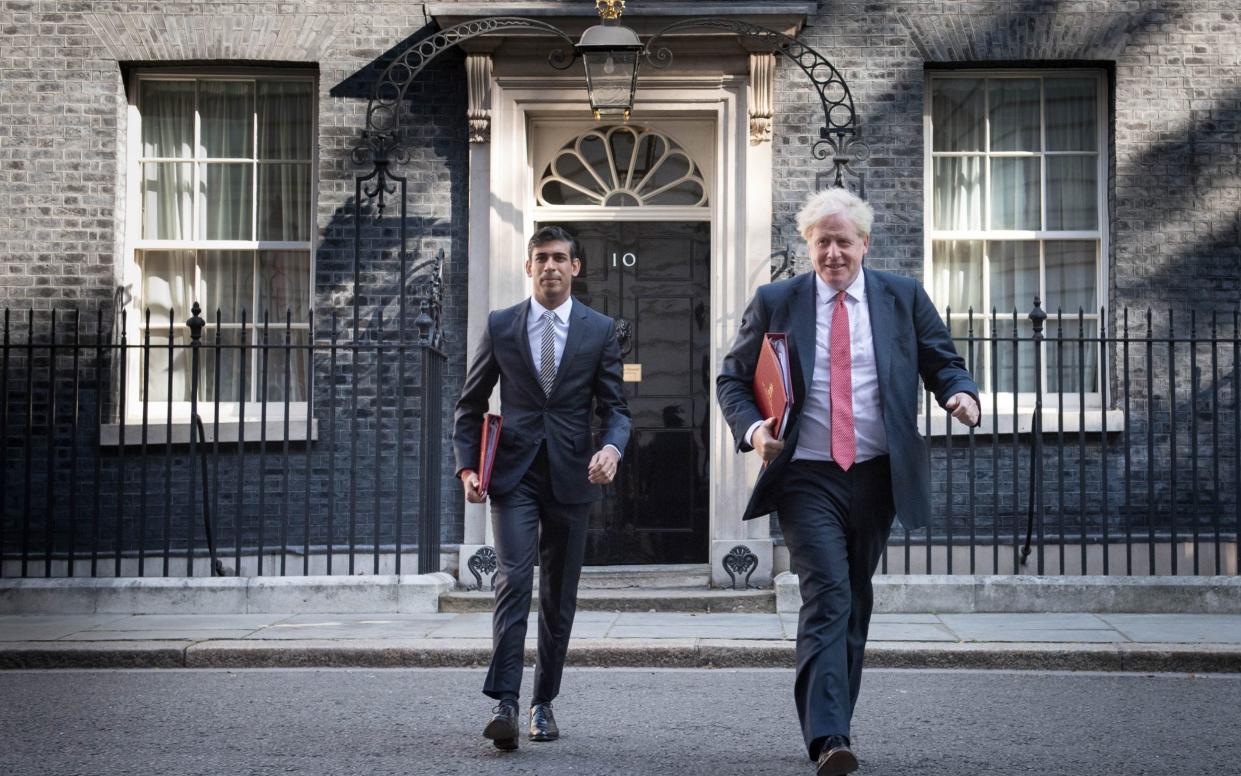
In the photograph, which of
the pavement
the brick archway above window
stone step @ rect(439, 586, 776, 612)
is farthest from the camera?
the brick archway above window

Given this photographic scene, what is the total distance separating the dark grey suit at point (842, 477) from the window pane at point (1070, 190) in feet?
20.8

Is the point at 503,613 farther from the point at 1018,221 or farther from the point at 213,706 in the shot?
the point at 1018,221

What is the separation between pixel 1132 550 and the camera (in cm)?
1047

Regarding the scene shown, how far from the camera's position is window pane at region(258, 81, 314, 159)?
Result: 11031 mm

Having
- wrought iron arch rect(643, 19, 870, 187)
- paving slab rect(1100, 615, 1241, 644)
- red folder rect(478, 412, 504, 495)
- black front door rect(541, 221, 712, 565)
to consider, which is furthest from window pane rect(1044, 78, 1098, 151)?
red folder rect(478, 412, 504, 495)

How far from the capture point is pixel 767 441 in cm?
473

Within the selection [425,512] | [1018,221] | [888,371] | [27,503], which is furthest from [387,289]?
[888,371]

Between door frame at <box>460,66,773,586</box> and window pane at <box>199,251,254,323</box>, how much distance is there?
1735mm

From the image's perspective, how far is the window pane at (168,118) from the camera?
1105 centimetres

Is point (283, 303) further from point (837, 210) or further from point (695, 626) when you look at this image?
point (837, 210)

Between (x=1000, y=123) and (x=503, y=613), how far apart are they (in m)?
7.04

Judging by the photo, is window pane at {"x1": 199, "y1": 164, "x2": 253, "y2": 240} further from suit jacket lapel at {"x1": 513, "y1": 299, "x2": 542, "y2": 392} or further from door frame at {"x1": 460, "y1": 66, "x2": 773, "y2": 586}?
suit jacket lapel at {"x1": 513, "y1": 299, "x2": 542, "y2": 392}

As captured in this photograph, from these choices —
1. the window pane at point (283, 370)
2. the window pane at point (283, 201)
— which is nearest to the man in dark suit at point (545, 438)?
the window pane at point (283, 370)

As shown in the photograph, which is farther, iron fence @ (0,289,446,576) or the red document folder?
iron fence @ (0,289,446,576)
